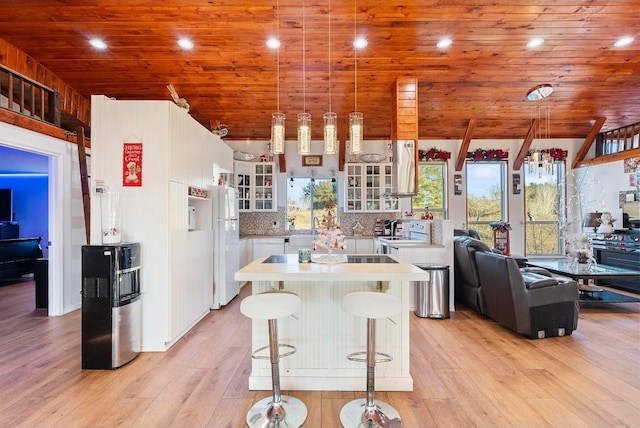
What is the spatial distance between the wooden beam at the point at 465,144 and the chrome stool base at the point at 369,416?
5.93 metres

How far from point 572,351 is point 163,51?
6019 mm

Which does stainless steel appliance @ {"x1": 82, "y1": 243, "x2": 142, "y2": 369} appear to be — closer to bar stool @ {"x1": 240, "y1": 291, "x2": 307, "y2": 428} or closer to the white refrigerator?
bar stool @ {"x1": 240, "y1": 291, "x2": 307, "y2": 428}

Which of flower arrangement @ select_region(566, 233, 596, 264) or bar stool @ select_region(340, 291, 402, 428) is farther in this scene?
flower arrangement @ select_region(566, 233, 596, 264)

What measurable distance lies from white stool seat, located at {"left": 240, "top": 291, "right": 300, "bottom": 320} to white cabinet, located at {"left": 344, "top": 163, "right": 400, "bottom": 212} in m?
4.76

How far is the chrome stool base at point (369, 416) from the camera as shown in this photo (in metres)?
2.17

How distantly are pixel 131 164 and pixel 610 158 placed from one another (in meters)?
8.33

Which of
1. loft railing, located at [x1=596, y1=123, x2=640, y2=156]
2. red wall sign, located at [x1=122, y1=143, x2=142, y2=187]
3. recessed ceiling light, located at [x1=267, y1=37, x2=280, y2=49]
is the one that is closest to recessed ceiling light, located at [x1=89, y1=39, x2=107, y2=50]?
red wall sign, located at [x1=122, y1=143, x2=142, y2=187]

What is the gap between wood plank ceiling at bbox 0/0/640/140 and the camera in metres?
3.92

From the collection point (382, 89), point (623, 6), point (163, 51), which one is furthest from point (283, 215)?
point (623, 6)

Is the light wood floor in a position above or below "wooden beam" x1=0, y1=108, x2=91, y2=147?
below

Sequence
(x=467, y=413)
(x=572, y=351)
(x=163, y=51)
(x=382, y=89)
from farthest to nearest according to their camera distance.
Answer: (x=382, y=89) < (x=163, y=51) < (x=572, y=351) < (x=467, y=413)

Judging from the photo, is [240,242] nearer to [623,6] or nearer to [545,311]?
[545,311]

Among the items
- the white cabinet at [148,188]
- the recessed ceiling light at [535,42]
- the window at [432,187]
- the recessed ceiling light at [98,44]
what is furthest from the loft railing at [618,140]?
the recessed ceiling light at [98,44]

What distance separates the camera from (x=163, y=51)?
4582 mm
